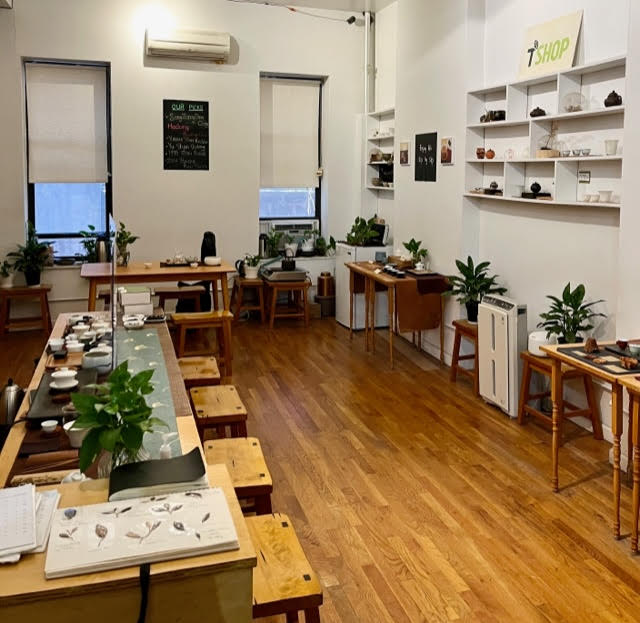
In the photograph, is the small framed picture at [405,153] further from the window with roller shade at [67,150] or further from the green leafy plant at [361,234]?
the window with roller shade at [67,150]

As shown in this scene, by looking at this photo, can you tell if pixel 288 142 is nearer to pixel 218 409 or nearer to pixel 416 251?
pixel 416 251

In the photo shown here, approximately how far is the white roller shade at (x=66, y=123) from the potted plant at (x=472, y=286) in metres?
4.04

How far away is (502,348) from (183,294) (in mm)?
3307

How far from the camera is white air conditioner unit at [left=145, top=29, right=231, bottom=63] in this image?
7.08 m

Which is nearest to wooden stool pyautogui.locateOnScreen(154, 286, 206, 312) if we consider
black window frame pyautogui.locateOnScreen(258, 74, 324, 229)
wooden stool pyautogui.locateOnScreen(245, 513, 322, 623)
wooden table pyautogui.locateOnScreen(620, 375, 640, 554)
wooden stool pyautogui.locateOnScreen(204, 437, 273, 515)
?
black window frame pyautogui.locateOnScreen(258, 74, 324, 229)

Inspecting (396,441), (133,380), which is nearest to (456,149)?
(396,441)

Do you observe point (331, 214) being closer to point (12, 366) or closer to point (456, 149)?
point (456, 149)

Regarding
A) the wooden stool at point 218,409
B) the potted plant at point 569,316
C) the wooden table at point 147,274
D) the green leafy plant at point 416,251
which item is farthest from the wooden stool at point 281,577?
the green leafy plant at point 416,251

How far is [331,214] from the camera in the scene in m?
8.19

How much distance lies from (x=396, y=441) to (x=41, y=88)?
5.16 m

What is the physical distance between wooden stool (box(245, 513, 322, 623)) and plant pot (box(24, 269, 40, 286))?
5.45 m

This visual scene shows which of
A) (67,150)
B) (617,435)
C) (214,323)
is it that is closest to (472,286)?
(214,323)

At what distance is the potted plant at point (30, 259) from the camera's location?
6.96 metres

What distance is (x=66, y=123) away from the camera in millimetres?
7266
